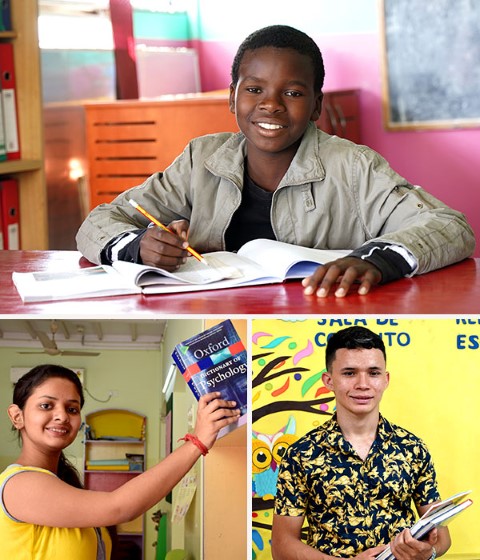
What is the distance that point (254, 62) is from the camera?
1.82 m

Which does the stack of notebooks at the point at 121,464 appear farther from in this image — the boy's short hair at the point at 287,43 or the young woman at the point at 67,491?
the boy's short hair at the point at 287,43

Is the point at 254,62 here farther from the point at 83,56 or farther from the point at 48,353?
the point at 83,56

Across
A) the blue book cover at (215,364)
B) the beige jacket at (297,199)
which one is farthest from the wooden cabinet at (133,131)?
the blue book cover at (215,364)

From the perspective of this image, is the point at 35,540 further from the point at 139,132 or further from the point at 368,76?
the point at 368,76

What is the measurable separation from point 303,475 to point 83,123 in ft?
11.4

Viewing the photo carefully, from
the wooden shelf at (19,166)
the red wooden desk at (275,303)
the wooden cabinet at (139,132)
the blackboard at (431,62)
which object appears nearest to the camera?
the red wooden desk at (275,303)

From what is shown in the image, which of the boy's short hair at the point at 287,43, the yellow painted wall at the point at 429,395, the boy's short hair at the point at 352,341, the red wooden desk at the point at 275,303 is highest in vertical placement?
the boy's short hair at the point at 287,43

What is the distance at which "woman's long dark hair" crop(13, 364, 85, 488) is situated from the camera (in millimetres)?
1119

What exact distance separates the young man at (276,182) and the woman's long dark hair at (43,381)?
1.65 feet

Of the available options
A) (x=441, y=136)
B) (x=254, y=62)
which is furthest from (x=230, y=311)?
(x=441, y=136)

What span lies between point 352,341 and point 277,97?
825 millimetres

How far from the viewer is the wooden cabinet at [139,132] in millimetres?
3824

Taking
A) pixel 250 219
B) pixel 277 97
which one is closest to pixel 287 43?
pixel 277 97

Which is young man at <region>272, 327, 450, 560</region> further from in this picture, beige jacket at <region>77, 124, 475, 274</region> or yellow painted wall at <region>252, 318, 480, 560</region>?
beige jacket at <region>77, 124, 475, 274</region>
